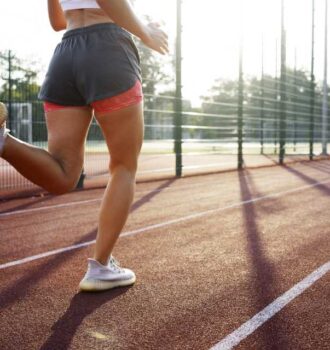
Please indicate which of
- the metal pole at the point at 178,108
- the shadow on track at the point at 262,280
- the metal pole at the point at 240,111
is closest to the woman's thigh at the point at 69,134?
the shadow on track at the point at 262,280

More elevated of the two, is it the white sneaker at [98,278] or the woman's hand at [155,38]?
the woman's hand at [155,38]

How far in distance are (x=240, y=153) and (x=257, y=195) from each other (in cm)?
684

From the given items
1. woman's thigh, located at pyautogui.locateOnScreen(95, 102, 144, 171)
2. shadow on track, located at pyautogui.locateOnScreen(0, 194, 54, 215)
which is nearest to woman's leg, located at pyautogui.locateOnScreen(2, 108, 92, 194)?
woman's thigh, located at pyautogui.locateOnScreen(95, 102, 144, 171)

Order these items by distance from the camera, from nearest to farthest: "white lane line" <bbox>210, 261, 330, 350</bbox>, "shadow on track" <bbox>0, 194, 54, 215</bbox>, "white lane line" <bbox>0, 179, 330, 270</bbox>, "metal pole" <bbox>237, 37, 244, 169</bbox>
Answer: "white lane line" <bbox>210, 261, 330, 350</bbox> → "white lane line" <bbox>0, 179, 330, 270</bbox> → "shadow on track" <bbox>0, 194, 54, 215</bbox> → "metal pole" <bbox>237, 37, 244, 169</bbox>

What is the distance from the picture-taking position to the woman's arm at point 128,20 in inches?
96.7

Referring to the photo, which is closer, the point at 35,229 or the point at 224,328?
the point at 224,328

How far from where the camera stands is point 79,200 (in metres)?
7.27

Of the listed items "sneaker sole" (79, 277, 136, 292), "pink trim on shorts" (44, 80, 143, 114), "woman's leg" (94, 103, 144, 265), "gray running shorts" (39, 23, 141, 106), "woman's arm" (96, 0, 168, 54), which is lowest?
"sneaker sole" (79, 277, 136, 292)

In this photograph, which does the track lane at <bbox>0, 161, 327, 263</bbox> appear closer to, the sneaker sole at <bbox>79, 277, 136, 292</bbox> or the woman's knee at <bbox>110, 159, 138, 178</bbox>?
the sneaker sole at <bbox>79, 277, 136, 292</bbox>


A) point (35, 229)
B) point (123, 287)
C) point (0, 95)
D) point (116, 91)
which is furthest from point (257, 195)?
point (116, 91)

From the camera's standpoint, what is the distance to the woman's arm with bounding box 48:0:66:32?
2.97 metres

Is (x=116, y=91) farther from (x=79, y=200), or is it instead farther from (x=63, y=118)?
(x=79, y=200)

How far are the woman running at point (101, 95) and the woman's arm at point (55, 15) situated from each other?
31 centimetres

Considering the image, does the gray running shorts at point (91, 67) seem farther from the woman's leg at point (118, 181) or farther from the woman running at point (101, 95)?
the woman's leg at point (118, 181)
